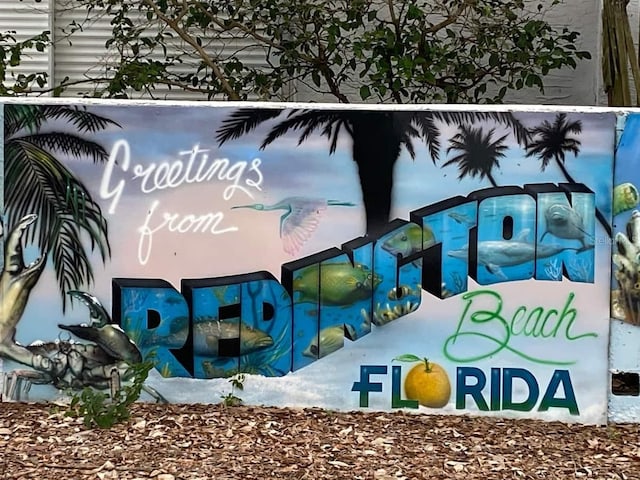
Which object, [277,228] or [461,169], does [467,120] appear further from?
[277,228]

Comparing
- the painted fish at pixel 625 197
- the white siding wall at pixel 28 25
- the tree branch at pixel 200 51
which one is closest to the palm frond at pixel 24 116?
the tree branch at pixel 200 51

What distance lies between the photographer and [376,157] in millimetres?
5262

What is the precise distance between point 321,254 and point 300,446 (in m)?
1.13

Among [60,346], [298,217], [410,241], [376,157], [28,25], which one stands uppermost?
[28,25]

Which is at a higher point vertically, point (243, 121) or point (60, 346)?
point (243, 121)

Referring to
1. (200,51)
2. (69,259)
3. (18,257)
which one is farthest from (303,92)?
(18,257)

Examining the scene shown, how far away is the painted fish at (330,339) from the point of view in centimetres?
532

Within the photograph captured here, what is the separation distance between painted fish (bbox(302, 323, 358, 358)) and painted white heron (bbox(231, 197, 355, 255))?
1.67ft

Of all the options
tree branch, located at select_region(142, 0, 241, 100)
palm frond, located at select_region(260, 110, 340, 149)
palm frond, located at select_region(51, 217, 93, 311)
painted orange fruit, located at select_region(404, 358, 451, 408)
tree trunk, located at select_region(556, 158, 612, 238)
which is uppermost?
tree branch, located at select_region(142, 0, 241, 100)

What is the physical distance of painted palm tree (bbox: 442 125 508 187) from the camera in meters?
5.21

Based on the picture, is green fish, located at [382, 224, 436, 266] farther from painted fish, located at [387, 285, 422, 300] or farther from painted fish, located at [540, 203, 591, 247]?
painted fish, located at [540, 203, 591, 247]

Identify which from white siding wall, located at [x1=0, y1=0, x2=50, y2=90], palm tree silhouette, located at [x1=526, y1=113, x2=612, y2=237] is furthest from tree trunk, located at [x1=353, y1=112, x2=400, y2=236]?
white siding wall, located at [x1=0, y1=0, x2=50, y2=90]

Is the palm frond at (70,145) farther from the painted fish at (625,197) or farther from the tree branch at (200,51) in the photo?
the painted fish at (625,197)

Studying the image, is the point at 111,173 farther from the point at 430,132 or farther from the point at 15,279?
the point at 430,132
